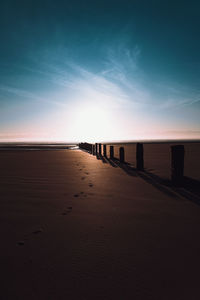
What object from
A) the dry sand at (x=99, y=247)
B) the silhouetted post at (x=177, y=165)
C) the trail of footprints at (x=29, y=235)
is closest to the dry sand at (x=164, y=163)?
the silhouetted post at (x=177, y=165)

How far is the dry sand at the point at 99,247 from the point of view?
1.37m

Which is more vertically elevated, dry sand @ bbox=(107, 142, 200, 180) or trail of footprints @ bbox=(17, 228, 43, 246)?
dry sand @ bbox=(107, 142, 200, 180)

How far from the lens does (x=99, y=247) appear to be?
1894 millimetres

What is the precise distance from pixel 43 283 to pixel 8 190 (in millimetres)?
3222

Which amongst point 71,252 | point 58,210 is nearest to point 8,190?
point 58,210

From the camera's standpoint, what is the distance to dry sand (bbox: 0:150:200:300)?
137cm

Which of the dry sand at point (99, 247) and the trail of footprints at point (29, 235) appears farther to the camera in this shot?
the trail of footprints at point (29, 235)

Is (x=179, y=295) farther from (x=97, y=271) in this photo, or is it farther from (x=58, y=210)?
(x=58, y=210)

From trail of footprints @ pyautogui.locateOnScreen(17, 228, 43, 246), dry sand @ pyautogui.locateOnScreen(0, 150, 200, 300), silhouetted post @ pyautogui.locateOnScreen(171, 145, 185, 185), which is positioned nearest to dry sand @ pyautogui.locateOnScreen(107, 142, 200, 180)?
silhouetted post @ pyautogui.locateOnScreen(171, 145, 185, 185)

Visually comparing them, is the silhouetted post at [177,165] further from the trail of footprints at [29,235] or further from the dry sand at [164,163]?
the trail of footprints at [29,235]

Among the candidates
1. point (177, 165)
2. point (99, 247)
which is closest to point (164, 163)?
point (177, 165)

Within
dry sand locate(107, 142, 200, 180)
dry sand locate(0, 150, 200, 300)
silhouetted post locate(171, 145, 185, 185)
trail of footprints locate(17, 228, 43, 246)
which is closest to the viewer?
dry sand locate(0, 150, 200, 300)

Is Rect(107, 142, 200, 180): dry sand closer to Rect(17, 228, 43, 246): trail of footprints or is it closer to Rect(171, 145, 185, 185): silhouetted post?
Rect(171, 145, 185, 185): silhouetted post

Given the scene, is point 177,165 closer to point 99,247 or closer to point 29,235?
point 99,247
